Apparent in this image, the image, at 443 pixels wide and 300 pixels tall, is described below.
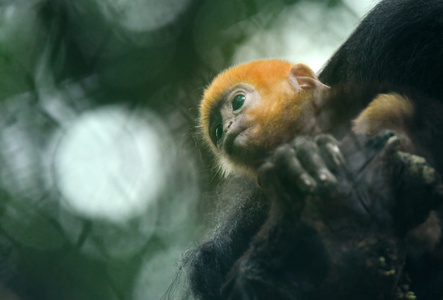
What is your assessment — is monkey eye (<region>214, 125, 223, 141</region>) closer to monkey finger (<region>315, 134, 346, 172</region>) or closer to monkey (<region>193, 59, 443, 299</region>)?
monkey (<region>193, 59, 443, 299</region>)

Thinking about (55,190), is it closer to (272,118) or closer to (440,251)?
(272,118)

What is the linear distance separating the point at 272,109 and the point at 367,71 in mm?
446

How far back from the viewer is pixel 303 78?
114 cm

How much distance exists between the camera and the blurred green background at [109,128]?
5.91 feet

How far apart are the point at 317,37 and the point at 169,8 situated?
2.69 feet

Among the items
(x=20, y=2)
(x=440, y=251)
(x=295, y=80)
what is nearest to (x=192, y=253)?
(x=295, y=80)

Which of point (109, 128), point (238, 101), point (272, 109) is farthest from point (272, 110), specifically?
point (109, 128)

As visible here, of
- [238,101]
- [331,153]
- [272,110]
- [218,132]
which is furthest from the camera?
[218,132]

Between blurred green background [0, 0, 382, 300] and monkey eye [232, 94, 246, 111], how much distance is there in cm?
39

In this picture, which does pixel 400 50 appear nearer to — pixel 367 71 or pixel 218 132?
pixel 367 71

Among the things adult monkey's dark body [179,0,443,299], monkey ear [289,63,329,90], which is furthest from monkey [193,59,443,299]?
adult monkey's dark body [179,0,443,299]

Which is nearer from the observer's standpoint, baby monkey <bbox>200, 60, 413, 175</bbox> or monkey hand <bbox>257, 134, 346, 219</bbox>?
monkey hand <bbox>257, 134, 346, 219</bbox>

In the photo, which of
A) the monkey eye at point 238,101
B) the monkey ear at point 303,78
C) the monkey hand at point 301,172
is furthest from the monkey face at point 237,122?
the monkey hand at point 301,172

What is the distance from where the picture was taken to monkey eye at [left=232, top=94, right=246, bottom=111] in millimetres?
1271
